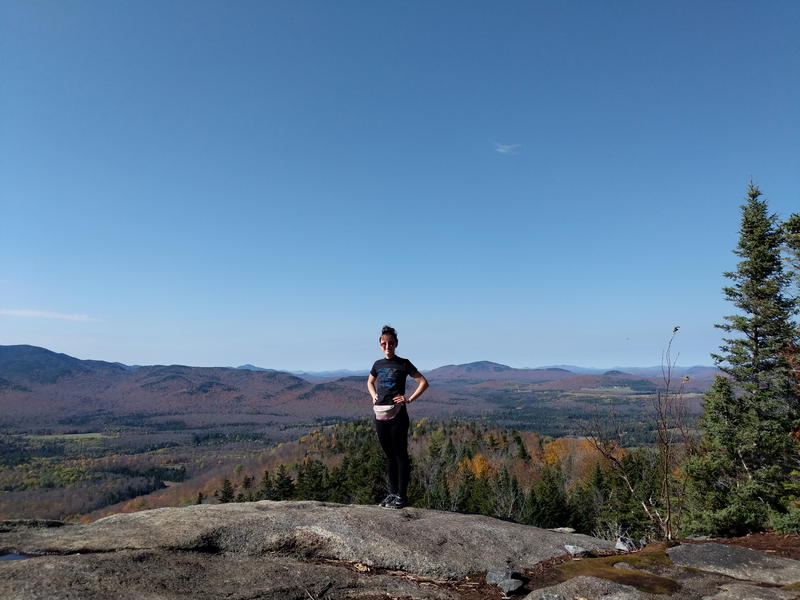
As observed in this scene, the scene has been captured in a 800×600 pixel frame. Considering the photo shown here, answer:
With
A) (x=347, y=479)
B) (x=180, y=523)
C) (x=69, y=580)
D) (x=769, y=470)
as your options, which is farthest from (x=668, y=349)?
(x=347, y=479)

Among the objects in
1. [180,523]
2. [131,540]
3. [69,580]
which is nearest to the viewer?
[69,580]

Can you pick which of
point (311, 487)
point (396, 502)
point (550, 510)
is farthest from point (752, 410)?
point (311, 487)

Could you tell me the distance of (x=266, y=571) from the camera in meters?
5.88

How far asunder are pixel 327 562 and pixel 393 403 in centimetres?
301

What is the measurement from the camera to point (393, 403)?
8812mm

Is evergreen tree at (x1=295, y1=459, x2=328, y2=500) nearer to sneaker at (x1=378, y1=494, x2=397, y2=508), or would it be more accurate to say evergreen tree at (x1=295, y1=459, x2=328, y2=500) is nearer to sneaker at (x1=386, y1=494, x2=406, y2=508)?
sneaker at (x1=378, y1=494, x2=397, y2=508)

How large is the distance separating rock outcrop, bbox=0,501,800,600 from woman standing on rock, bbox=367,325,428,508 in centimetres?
87

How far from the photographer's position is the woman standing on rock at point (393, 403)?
8.83 meters

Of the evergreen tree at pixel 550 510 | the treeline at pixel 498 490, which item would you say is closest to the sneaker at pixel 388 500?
the treeline at pixel 498 490

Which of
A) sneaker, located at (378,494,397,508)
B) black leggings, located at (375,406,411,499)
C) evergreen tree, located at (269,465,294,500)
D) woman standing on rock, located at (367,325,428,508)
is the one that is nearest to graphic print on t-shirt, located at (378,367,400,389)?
woman standing on rock, located at (367,325,428,508)

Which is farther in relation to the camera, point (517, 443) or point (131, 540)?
point (517, 443)

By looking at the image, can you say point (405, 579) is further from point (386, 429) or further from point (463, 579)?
point (386, 429)

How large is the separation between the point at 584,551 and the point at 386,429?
4034 mm

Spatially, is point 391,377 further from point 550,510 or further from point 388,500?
point 550,510
